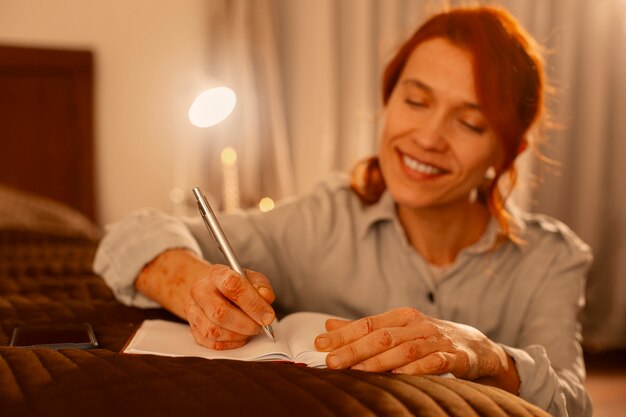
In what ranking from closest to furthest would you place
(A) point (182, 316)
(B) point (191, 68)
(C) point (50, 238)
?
(A) point (182, 316) → (C) point (50, 238) → (B) point (191, 68)

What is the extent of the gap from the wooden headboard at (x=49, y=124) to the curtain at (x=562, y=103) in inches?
41.0

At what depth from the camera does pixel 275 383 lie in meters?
0.65

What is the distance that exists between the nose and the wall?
227cm

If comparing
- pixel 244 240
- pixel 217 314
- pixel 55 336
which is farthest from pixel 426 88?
pixel 55 336

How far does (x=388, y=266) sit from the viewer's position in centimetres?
138

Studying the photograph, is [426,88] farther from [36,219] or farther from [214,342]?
[36,219]

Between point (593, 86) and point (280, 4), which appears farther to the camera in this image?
point (280, 4)

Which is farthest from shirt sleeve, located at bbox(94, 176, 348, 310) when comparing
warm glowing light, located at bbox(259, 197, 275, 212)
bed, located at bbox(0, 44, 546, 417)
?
warm glowing light, located at bbox(259, 197, 275, 212)

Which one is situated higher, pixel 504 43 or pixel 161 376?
pixel 504 43

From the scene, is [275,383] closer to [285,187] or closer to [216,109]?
[216,109]

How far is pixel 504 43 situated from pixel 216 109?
144 centimetres

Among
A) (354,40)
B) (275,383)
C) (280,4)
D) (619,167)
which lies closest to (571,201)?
(619,167)

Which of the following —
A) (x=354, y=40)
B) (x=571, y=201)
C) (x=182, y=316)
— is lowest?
(x=571, y=201)

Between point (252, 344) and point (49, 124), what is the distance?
2.83 metres
